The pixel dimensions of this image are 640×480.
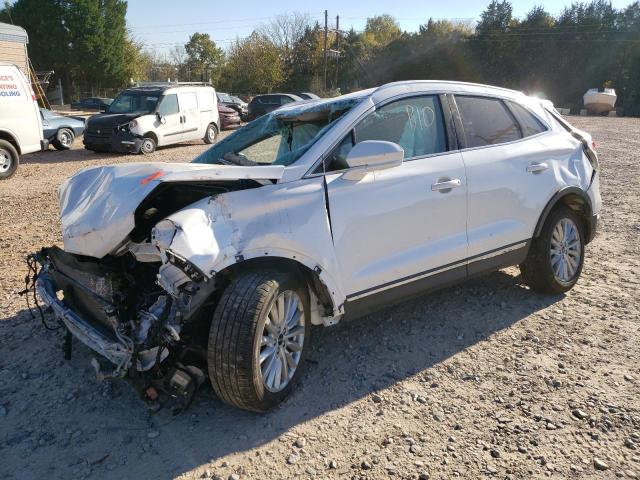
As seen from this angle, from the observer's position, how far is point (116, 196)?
2916 mm

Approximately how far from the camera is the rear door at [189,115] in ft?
52.7

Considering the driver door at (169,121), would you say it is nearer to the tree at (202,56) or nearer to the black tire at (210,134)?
the black tire at (210,134)

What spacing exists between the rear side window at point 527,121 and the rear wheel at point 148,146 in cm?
1223

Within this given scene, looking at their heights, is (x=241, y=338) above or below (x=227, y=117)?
below

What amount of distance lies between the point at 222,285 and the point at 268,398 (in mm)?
682

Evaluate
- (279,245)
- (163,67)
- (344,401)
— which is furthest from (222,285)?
(163,67)

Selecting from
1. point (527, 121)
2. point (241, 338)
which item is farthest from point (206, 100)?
point (241, 338)

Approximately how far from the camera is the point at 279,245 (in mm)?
2969

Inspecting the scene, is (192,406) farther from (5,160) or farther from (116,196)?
(5,160)

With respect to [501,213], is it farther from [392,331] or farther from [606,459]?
[606,459]

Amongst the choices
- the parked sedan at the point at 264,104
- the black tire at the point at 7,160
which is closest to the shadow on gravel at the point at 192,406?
the black tire at the point at 7,160

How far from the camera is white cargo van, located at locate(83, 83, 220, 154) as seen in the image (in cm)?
1437

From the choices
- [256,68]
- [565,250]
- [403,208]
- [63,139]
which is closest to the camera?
[403,208]

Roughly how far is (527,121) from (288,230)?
8.61 ft
